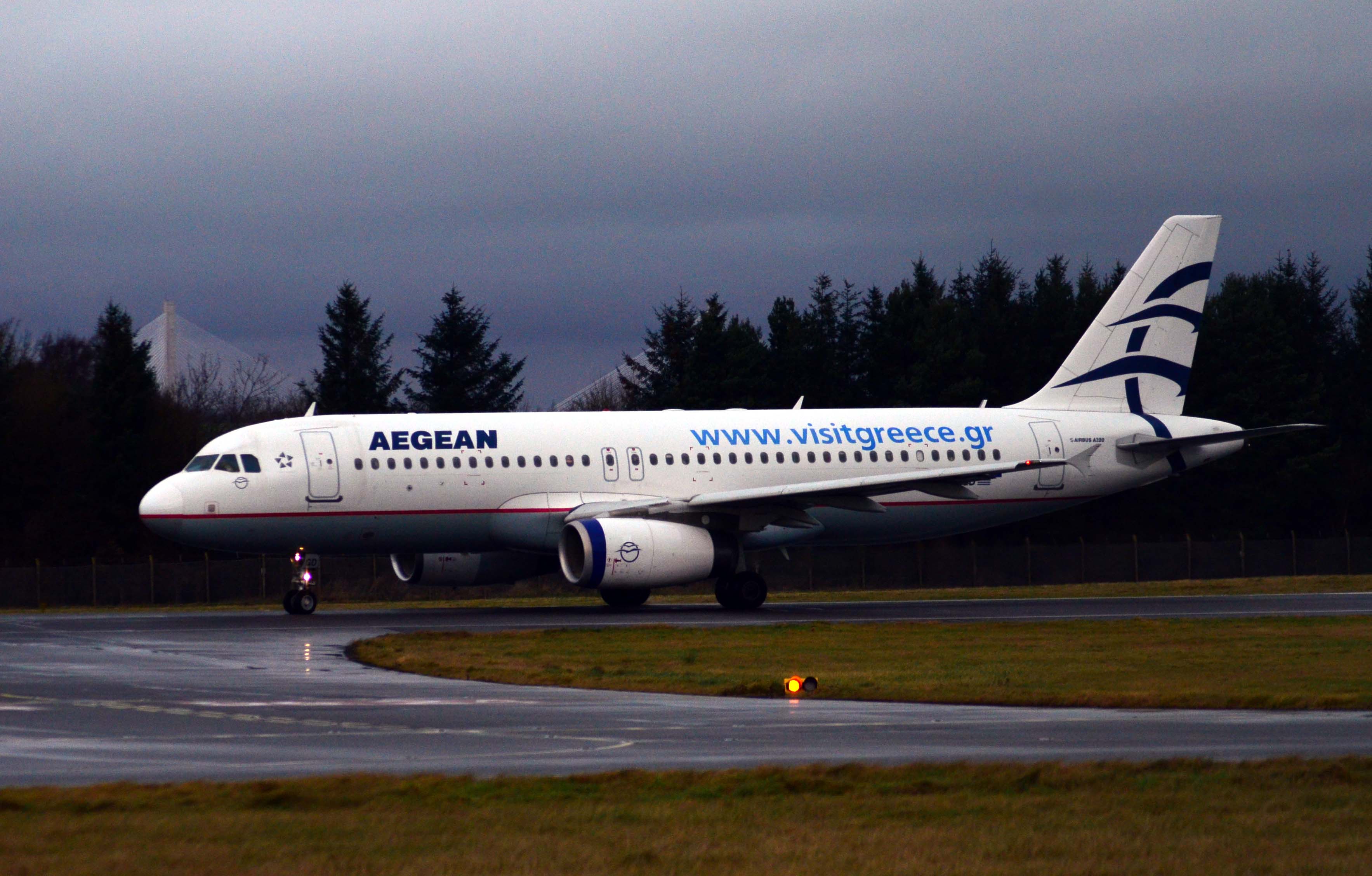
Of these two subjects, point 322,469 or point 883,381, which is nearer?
point 322,469

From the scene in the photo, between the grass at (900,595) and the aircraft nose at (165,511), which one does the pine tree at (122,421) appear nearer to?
the grass at (900,595)

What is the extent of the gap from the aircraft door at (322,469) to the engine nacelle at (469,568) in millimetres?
2858

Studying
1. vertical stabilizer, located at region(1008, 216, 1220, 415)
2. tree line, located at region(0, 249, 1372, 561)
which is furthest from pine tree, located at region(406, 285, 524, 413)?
vertical stabilizer, located at region(1008, 216, 1220, 415)

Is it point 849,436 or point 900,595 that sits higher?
point 849,436

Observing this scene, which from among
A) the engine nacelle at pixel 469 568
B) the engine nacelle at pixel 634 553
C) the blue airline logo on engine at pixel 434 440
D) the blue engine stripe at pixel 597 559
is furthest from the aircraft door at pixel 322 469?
the blue engine stripe at pixel 597 559

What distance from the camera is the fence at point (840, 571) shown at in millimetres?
48938

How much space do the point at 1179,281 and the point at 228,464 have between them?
22.6 meters

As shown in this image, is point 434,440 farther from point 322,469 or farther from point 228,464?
point 228,464

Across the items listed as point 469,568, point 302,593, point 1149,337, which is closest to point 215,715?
point 302,593

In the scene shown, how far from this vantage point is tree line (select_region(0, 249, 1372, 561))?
63344 millimetres

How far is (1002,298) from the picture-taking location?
84.4 meters

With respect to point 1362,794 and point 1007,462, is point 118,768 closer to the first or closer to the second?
point 1362,794

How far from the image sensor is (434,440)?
1379 inches

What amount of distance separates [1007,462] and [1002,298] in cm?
4628
